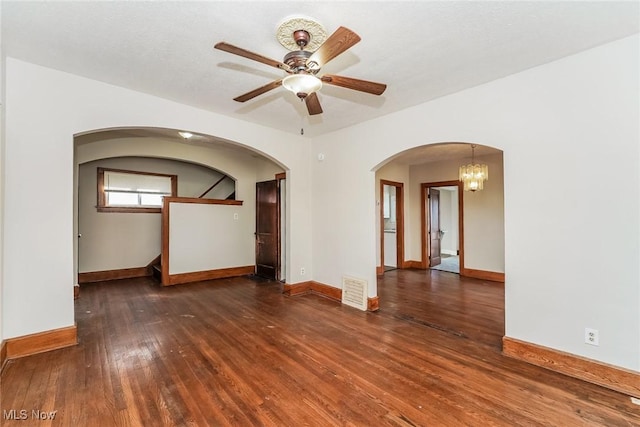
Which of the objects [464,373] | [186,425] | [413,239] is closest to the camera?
[186,425]

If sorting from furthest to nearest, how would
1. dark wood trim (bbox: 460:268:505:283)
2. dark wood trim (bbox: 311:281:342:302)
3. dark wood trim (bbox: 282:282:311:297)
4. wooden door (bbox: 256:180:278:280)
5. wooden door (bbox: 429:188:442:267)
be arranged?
1. wooden door (bbox: 429:188:442:267)
2. wooden door (bbox: 256:180:278:280)
3. dark wood trim (bbox: 460:268:505:283)
4. dark wood trim (bbox: 282:282:311:297)
5. dark wood trim (bbox: 311:281:342:302)

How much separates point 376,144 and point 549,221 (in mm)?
2167

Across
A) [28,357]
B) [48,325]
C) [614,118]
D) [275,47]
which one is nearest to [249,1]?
[275,47]

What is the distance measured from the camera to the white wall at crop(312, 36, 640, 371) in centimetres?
212

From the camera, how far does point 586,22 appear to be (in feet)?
6.40

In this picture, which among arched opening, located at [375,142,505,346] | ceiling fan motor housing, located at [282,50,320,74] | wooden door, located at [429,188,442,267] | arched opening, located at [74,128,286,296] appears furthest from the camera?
wooden door, located at [429,188,442,267]

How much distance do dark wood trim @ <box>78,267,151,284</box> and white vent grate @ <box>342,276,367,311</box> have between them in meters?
4.66

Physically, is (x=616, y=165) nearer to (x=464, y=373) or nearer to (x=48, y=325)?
(x=464, y=373)

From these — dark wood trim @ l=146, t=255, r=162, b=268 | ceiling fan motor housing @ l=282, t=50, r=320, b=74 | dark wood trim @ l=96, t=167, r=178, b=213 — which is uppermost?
ceiling fan motor housing @ l=282, t=50, r=320, b=74

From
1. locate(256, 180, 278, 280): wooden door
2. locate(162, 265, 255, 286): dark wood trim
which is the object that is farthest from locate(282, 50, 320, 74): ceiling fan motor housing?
locate(162, 265, 255, 286): dark wood trim

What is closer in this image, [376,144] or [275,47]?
[275,47]

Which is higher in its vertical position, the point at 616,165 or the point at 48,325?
the point at 616,165

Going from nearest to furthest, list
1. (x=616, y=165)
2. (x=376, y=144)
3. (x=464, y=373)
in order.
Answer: (x=616, y=165) < (x=464, y=373) < (x=376, y=144)

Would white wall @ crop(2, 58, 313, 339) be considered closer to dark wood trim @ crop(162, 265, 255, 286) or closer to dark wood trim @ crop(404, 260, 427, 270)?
dark wood trim @ crop(162, 265, 255, 286)
